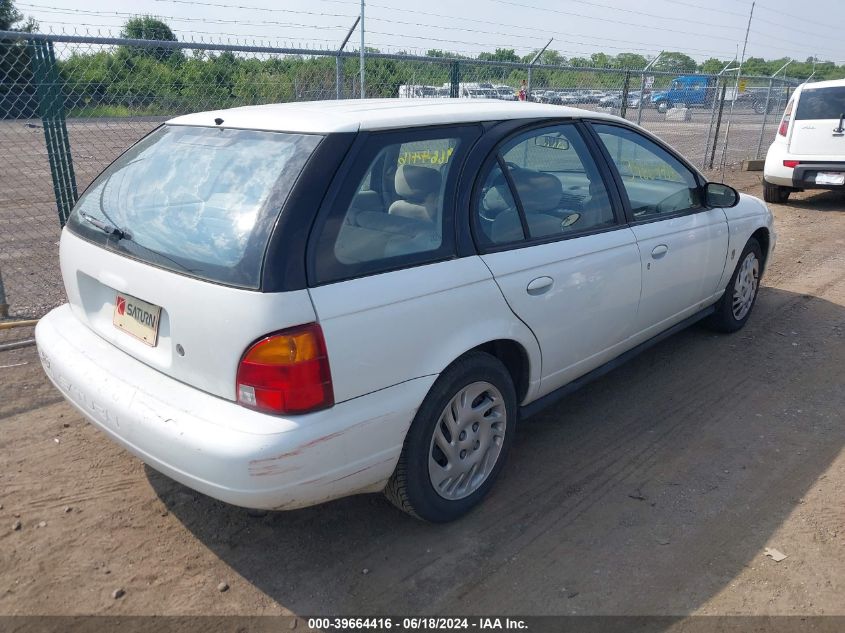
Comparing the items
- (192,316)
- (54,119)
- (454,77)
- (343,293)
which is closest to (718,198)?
(343,293)

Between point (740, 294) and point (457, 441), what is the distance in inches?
127

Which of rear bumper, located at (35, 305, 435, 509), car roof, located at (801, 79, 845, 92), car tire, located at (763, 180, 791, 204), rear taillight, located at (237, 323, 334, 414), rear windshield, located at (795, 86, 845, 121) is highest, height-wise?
car roof, located at (801, 79, 845, 92)

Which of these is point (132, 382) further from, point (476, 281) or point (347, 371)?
point (476, 281)

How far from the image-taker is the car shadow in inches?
103

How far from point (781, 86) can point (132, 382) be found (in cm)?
1674

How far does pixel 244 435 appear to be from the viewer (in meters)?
2.26

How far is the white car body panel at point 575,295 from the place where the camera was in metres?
3.02

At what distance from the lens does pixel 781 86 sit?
15.4m

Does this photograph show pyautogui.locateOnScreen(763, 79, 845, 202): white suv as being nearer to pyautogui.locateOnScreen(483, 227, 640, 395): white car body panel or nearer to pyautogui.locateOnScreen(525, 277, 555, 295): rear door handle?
pyautogui.locateOnScreen(483, 227, 640, 395): white car body panel

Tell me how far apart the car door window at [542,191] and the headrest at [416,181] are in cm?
21

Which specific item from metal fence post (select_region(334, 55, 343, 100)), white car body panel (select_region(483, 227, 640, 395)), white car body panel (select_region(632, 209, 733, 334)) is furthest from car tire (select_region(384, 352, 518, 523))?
metal fence post (select_region(334, 55, 343, 100))

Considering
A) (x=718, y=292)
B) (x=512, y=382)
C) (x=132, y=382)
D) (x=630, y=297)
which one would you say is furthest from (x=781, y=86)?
(x=132, y=382)

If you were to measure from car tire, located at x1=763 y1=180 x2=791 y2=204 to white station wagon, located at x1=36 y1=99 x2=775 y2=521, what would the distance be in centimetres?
831

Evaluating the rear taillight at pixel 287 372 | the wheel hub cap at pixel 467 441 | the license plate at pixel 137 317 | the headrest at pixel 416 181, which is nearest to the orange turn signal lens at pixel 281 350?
the rear taillight at pixel 287 372
